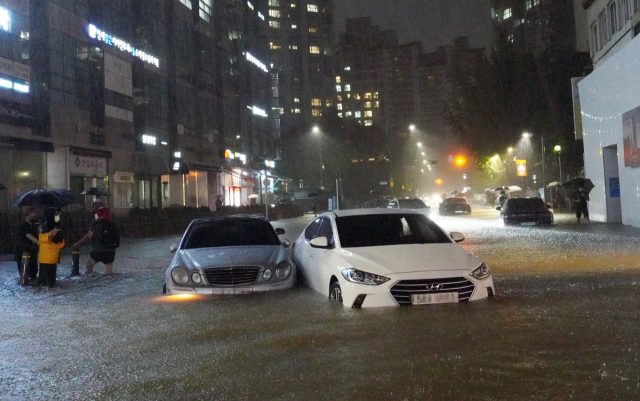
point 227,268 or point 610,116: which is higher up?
point 610,116

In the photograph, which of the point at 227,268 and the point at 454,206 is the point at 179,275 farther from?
the point at 454,206

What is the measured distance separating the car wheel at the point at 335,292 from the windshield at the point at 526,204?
74.5 feet

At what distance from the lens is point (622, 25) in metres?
29.7

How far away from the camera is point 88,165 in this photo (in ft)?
110

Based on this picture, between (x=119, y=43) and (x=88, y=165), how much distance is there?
7.80m

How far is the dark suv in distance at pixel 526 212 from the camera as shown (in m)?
29.2

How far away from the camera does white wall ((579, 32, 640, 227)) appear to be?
23.3 meters

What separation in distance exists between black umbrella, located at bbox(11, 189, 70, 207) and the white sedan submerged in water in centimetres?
941

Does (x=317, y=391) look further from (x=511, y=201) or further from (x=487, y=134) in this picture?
(x=487, y=134)

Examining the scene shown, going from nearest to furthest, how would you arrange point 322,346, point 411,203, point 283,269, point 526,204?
point 322,346 → point 283,269 → point 526,204 → point 411,203

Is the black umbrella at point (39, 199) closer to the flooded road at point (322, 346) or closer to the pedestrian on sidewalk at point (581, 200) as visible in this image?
the flooded road at point (322, 346)

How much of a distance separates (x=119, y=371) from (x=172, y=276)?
390cm

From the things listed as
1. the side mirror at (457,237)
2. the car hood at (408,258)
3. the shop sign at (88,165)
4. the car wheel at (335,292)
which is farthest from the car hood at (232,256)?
the shop sign at (88,165)

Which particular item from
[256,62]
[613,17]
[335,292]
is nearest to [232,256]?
[335,292]
